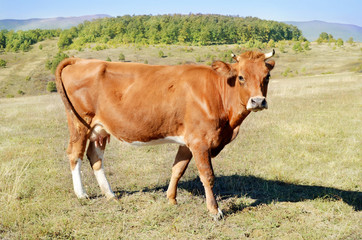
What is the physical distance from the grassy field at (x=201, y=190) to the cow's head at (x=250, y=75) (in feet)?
6.46

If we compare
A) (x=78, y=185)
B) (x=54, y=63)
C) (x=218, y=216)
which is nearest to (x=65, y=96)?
(x=78, y=185)

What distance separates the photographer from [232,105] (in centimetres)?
504

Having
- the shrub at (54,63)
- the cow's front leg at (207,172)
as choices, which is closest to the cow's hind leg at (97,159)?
the cow's front leg at (207,172)

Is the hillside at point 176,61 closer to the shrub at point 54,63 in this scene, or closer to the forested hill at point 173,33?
the shrub at point 54,63

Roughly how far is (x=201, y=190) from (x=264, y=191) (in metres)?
1.24

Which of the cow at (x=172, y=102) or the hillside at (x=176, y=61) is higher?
the cow at (x=172, y=102)

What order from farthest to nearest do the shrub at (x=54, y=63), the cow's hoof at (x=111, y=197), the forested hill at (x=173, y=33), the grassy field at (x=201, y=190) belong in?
the forested hill at (x=173, y=33) < the shrub at (x=54, y=63) < the cow's hoof at (x=111, y=197) < the grassy field at (x=201, y=190)

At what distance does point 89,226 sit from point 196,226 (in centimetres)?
160

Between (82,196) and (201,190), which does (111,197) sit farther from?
(201,190)

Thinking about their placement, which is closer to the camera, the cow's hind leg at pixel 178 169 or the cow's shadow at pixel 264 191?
the cow's hind leg at pixel 178 169

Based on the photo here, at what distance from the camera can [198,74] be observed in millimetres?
5246

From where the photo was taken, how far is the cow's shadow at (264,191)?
5.90 m

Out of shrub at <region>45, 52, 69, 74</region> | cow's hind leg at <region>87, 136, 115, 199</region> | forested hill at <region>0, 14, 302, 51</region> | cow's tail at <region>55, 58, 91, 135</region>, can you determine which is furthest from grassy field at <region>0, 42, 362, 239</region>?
forested hill at <region>0, 14, 302, 51</region>

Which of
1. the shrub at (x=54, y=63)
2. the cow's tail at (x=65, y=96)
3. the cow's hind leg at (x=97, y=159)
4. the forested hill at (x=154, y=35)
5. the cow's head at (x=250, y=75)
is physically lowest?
the shrub at (x=54, y=63)
